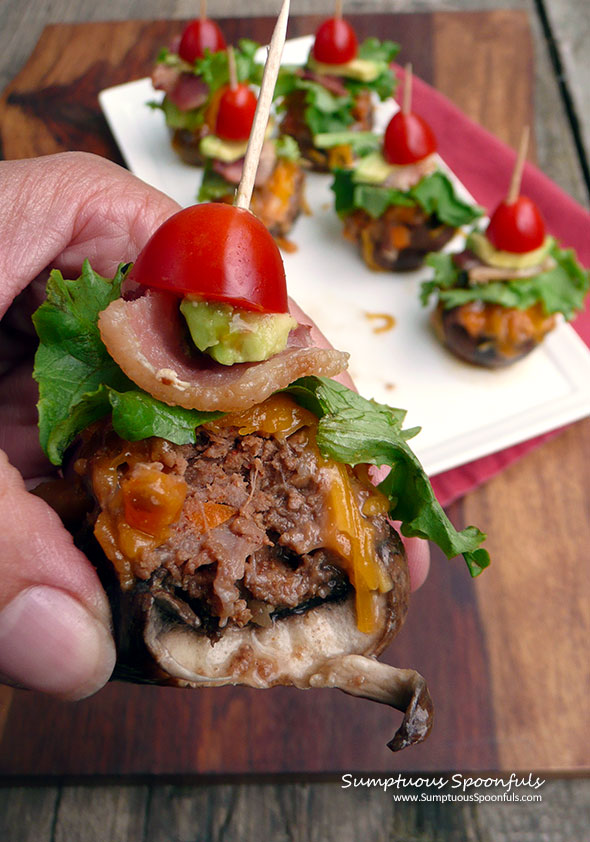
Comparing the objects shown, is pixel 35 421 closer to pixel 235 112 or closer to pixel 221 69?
pixel 235 112

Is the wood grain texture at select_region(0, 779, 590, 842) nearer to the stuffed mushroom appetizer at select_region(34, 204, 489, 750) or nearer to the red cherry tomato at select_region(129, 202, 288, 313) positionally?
the stuffed mushroom appetizer at select_region(34, 204, 489, 750)

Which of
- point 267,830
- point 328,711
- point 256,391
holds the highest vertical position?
point 256,391

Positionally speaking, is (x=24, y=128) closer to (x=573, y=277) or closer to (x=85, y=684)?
(x=573, y=277)

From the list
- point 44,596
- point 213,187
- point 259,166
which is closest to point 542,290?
point 259,166

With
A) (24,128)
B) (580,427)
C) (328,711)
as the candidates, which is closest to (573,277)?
(580,427)

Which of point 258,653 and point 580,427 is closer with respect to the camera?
point 258,653

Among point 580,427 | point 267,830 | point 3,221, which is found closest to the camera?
point 3,221

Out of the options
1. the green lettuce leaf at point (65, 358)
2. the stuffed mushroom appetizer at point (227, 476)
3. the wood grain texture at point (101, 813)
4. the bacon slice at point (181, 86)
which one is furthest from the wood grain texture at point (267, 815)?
the bacon slice at point (181, 86)
